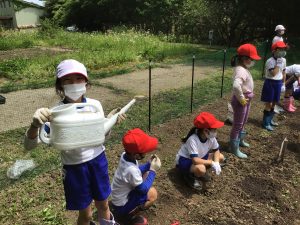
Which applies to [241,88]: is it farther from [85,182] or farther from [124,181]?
[85,182]

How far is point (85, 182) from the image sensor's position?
2596mm

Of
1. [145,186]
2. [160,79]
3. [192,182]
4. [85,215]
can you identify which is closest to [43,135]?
[85,215]

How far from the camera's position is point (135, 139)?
3.02 metres

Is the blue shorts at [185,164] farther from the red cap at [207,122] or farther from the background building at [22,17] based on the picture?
the background building at [22,17]

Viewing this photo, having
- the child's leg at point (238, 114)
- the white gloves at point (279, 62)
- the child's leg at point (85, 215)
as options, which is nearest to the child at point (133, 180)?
the child's leg at point (85, 215)

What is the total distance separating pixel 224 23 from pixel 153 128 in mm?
15796

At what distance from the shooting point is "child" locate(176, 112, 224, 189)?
12.5 ft

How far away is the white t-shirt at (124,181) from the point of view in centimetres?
309

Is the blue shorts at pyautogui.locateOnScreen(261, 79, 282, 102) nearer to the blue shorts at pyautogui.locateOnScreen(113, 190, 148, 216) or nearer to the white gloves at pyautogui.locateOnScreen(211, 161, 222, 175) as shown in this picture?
the white gloves at pyautogui.locateOnScreen(211, 161, 222, 175)

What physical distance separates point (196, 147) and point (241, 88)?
3.82 feet

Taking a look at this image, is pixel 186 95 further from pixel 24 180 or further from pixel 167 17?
pixel 167 17

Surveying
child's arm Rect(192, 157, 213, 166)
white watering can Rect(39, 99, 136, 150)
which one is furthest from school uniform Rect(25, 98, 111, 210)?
child's arm Rect(192, 157, 213, 166)

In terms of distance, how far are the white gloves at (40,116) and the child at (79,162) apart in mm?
139

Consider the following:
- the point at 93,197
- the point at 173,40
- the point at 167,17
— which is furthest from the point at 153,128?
the point at 167,17
